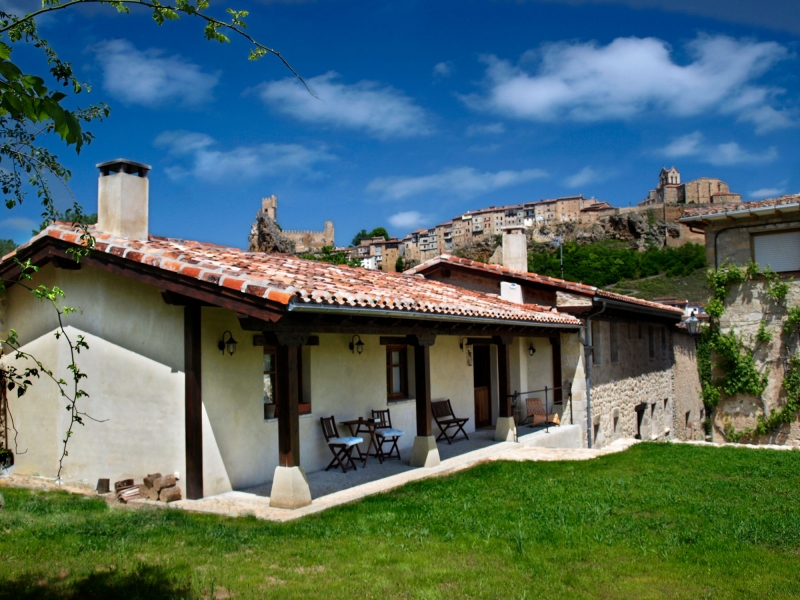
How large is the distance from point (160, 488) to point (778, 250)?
42.4ft

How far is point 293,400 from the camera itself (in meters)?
6.96

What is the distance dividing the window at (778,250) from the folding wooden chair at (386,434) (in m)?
9.09

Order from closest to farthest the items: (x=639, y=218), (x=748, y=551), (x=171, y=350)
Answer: (x=748, y=551), (x=171, y=350), (x=639, y=218)

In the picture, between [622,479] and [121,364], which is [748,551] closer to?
[622,479]

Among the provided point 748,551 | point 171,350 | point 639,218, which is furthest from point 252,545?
point 639,218

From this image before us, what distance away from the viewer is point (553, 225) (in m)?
98.0

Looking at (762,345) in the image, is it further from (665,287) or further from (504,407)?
(665,287)

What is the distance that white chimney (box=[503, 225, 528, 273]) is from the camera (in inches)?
640

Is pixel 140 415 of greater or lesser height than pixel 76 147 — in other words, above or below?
below

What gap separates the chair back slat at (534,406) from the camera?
13953 mm

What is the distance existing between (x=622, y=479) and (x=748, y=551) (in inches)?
124

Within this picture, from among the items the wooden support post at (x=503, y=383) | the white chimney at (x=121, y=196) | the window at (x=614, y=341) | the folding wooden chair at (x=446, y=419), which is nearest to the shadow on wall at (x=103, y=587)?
the white chimney at (x=121, y=196)

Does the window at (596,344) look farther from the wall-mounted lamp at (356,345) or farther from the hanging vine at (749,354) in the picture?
the wall-mounted lamp at (356,345)

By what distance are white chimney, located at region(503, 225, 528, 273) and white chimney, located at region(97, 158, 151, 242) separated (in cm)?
983
